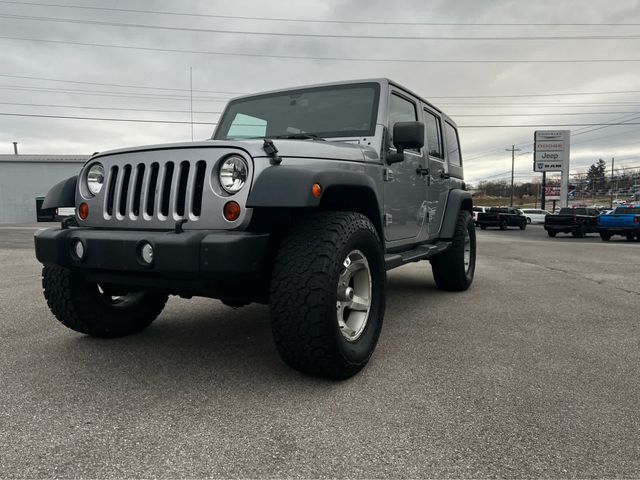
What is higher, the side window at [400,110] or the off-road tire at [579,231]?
the side window at [400,110]

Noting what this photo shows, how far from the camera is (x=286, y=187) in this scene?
2.51 m

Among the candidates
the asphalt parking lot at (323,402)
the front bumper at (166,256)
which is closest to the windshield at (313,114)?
the front bumper at (166,256)

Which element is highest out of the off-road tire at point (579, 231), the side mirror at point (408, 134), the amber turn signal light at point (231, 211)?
the side mirror at point (408, 134)

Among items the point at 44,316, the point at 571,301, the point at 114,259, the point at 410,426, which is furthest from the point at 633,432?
the point at 44,316

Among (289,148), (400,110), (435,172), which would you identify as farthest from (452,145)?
(289,148)

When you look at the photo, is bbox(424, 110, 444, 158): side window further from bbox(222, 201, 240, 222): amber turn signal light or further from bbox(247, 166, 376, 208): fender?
bbox(222, 201, 240, 222): amber turn signal light

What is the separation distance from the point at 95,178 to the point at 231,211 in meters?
1.13

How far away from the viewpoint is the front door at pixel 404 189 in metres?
3.91

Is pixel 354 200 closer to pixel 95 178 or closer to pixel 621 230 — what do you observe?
pixel 95 178

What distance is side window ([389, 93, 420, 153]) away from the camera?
13.2 feet

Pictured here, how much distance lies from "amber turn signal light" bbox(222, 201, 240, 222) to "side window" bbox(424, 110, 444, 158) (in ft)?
9.56

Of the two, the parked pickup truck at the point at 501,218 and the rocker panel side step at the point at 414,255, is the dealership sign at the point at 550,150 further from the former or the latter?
the rocker panel side step at the point at 414,255

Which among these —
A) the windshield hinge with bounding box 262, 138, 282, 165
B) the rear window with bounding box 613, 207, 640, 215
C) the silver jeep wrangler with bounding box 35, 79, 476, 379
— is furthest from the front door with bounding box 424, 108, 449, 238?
the rear window with bounding box 613, 207, 640, 215

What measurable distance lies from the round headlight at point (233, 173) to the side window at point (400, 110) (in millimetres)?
1627
